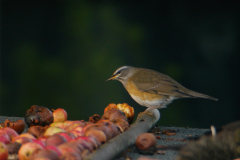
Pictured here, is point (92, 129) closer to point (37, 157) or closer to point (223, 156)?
point (37, 157)

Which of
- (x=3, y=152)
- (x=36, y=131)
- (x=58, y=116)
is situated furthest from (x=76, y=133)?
(x=58, y=116)

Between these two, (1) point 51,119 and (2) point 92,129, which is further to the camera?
(1) point 51,119

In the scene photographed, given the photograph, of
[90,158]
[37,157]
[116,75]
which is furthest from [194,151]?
[116,75]

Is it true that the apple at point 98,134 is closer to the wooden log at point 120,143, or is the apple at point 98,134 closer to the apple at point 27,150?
the wooden log at point 120,143

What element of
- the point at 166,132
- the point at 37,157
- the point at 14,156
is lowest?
the point at 166,132

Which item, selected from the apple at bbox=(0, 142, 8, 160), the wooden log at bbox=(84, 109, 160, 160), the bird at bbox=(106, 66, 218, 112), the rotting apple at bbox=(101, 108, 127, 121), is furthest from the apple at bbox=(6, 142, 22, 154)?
the bird at bbox=(106, 66, 218, 112)

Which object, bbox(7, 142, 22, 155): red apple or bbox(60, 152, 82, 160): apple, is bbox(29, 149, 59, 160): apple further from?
bbox(7, 142, 22, 155): red apple

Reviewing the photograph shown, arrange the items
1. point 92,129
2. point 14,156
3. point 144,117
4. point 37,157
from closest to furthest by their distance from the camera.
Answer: point 37,157 → point 14,156 → point 92,129 → point 144,117
